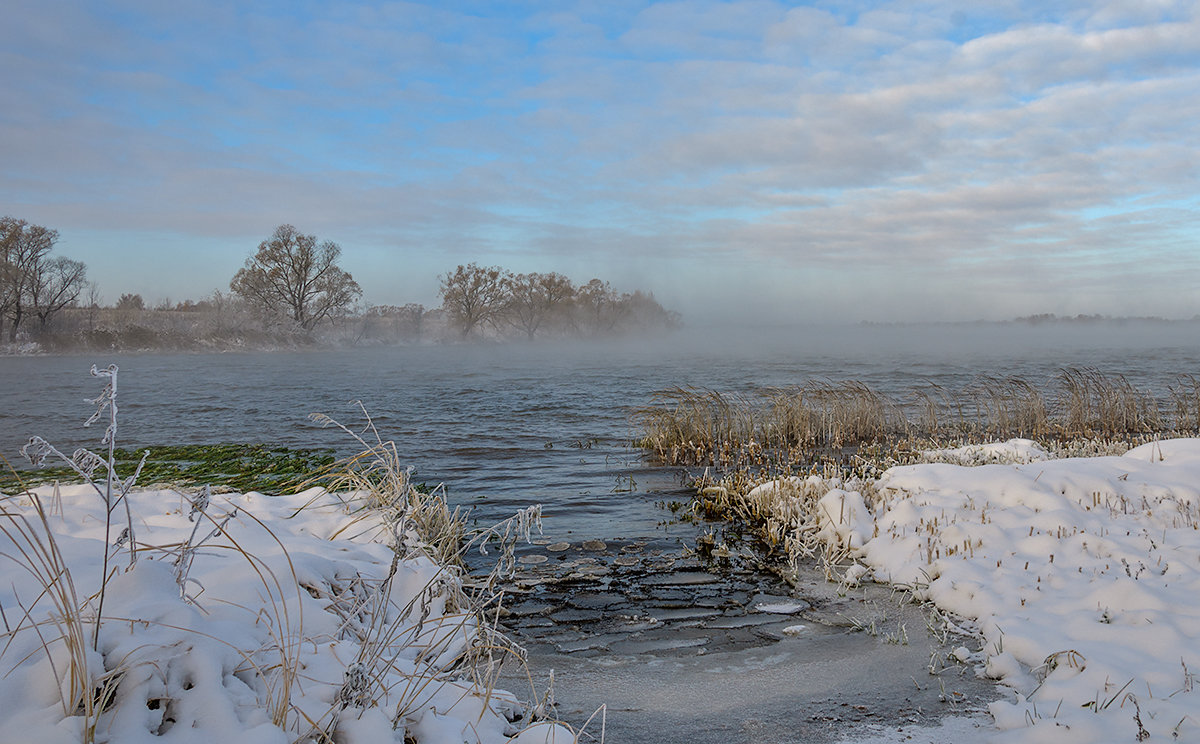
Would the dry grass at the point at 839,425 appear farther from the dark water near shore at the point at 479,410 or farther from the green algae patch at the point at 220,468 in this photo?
the green algae patch at the point at 220,468

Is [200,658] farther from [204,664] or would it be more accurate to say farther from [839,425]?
[839,425]

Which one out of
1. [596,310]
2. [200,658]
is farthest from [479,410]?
[596,310]

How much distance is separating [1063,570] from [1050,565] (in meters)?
0.10

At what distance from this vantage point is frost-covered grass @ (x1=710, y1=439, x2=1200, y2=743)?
3652 mm

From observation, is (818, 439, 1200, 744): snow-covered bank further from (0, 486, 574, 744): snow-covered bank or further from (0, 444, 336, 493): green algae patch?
(0, 444, 336, 493): green algae patch

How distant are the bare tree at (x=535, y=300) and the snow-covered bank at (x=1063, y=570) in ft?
226

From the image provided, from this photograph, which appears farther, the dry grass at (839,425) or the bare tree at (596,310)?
the bare tree at (596,310)

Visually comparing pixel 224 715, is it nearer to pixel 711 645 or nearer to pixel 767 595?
pixel 711 645

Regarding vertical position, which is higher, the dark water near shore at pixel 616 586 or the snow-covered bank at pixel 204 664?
the snow-covered bank at pixel 204 664

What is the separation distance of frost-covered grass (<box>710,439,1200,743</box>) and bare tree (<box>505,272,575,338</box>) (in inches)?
2703

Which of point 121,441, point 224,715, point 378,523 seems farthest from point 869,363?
point 224,715

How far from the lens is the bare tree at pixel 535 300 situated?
7638 cm

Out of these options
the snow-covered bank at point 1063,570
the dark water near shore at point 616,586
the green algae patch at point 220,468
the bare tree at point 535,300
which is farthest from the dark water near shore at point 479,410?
the bare tree at point 535,300

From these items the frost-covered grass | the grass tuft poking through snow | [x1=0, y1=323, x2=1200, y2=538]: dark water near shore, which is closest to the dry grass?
[x1=0, y1=323, x2=1200, y2=538]: dark water near shore
